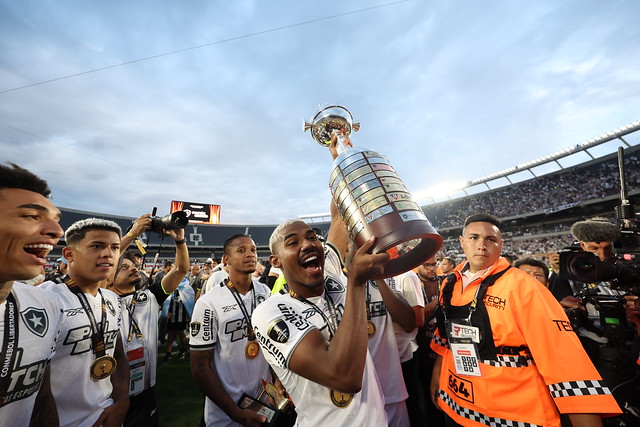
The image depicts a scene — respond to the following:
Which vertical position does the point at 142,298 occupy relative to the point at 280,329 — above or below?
above

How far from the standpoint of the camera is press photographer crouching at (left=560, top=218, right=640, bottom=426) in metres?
2.17

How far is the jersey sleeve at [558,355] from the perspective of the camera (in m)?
1.60

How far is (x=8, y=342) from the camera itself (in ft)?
4.85

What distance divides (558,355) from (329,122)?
2139 mm

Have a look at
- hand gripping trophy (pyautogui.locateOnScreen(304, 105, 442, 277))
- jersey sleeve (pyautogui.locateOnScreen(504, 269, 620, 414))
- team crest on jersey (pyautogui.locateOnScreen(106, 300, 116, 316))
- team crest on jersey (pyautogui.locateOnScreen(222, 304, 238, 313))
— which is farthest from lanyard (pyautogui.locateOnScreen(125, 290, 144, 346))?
jersey sleeve (pyautogui.locateOnScreen(504, 269, 620, 414))

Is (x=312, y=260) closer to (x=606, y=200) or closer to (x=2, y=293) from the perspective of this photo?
(x=2, y=293)

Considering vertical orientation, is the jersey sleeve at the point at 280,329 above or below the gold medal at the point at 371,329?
above

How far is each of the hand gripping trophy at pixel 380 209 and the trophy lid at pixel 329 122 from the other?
69 cm

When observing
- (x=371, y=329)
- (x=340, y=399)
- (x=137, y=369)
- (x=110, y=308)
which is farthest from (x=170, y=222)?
Answer: (x=340, y=399)

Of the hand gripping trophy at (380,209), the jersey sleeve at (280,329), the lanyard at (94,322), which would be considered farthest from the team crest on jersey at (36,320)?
the hand gripping trophy at (380,209)

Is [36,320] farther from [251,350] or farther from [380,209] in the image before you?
Answer: [380,209]

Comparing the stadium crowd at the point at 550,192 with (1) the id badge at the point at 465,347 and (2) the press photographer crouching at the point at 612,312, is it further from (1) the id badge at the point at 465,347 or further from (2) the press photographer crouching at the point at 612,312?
(1) the id badge at the point at 465,347

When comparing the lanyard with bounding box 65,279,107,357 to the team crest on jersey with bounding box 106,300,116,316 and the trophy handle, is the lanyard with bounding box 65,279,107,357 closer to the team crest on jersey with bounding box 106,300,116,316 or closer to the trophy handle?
the team crest on jersey with bounding box 106,300,116,316

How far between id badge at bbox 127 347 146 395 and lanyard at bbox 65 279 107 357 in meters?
0.99
